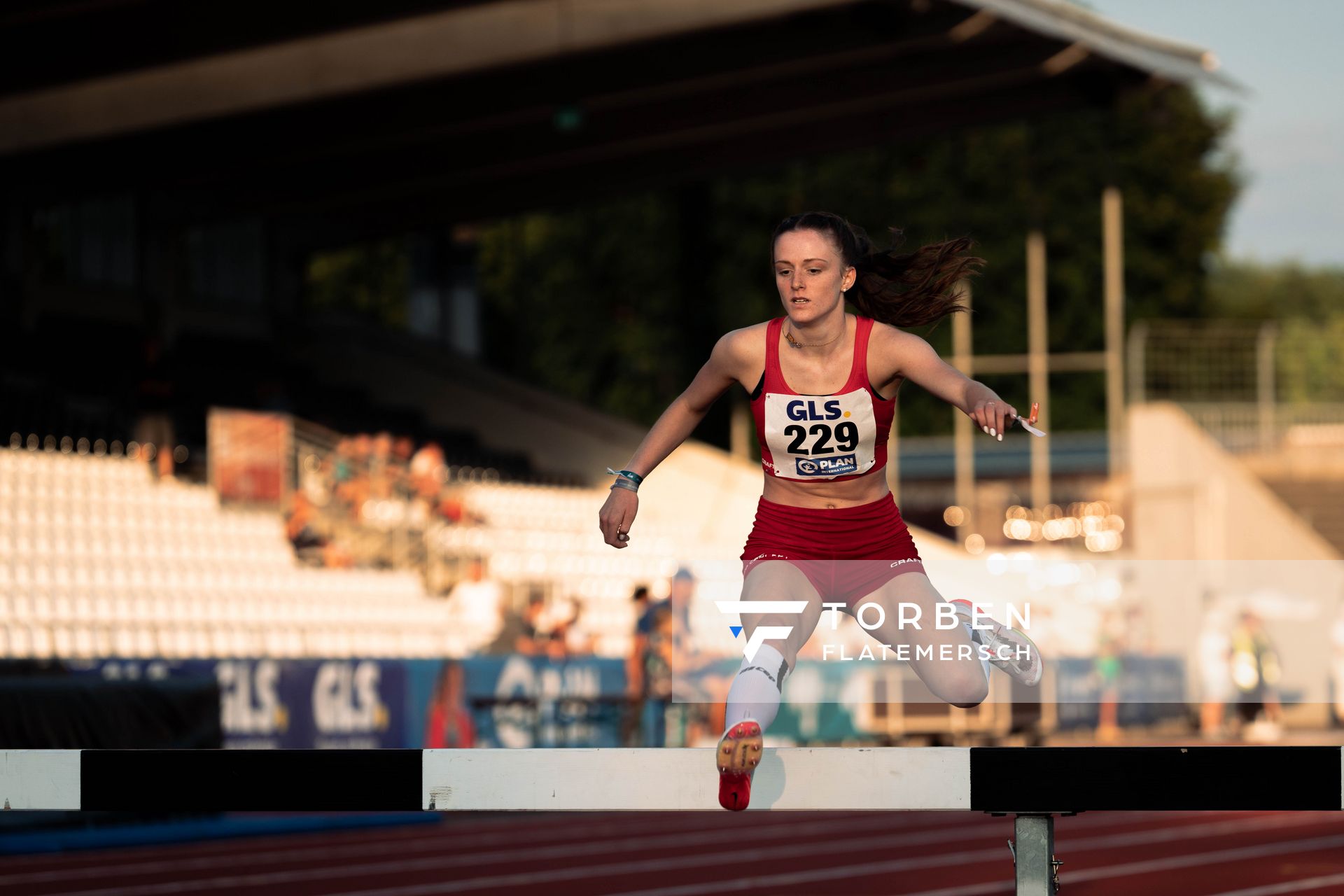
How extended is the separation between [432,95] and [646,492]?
8680mm

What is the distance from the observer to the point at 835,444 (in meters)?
3.96

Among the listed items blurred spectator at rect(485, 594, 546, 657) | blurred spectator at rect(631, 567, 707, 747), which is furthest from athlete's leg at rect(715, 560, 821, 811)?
blurred spectator at rect(485, 594, 546, 657)

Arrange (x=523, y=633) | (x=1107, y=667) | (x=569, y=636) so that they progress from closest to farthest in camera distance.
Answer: (x=569, y=636)
(x=523, y=633)
(x=1107, y=667)

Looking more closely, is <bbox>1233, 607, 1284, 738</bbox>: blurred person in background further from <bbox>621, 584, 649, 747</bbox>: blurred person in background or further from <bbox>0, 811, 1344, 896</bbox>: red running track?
<bbox>621, 584, 649, 747</bbox>: blurred person in background

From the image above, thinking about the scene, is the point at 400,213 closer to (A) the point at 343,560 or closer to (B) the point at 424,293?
(B) the point at 424,293

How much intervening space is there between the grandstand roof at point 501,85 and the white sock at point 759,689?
1592 cm

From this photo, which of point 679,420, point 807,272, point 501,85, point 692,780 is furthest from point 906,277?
point 501,85

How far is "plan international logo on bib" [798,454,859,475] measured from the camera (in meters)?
3.98

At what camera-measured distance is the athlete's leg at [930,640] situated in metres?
3.87

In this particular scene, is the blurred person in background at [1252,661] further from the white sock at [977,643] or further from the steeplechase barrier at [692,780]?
the steeplechase barrier at [692,780]

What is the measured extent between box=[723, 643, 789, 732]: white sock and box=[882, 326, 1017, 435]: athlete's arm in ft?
2.13

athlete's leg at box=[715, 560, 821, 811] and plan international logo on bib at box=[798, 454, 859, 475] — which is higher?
plan international logo on bib at box=[798, 454, 859, 475]

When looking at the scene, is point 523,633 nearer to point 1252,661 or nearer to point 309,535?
point 309,535

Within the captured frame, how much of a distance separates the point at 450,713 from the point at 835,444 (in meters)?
11.7
